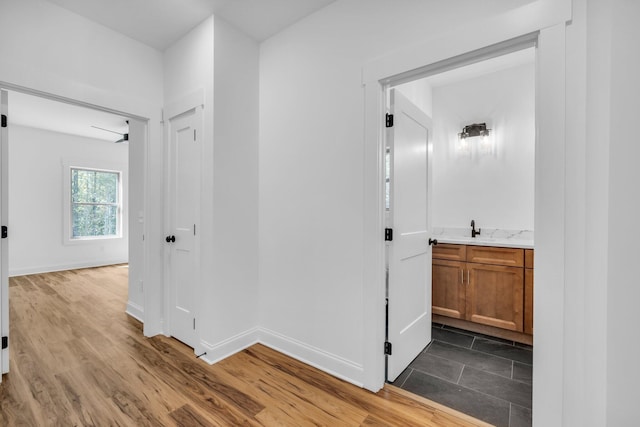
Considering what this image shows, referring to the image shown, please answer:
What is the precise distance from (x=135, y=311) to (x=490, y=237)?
408 centimetres

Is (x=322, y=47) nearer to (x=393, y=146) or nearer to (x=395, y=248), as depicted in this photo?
(x=393, y=146)

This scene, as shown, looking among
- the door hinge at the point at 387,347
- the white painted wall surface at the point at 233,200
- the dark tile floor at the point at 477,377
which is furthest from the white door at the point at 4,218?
the dark tile floor at the point at 477,377

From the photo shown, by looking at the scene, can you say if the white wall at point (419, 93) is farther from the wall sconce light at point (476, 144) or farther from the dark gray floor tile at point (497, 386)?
the dark gray floor tile at point (497, 386)

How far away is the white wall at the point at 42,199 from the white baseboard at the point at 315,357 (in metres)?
5.38

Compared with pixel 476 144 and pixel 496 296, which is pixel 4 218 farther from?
pixel 476 144

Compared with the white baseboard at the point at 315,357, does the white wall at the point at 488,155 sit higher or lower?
higher

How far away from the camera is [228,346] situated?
2.35 m

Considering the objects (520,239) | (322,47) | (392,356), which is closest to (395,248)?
(392,356)

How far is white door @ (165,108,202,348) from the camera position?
2443mm

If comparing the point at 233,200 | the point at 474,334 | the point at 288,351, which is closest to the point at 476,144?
the point at 474,334

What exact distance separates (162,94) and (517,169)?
374 cm

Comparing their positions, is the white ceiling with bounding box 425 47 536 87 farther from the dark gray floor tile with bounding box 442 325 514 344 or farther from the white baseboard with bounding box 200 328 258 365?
the white baseboard with bounding box 200 328 258 365

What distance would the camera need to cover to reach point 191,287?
8.20 feet

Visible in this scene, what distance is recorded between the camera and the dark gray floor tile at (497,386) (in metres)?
1.85
